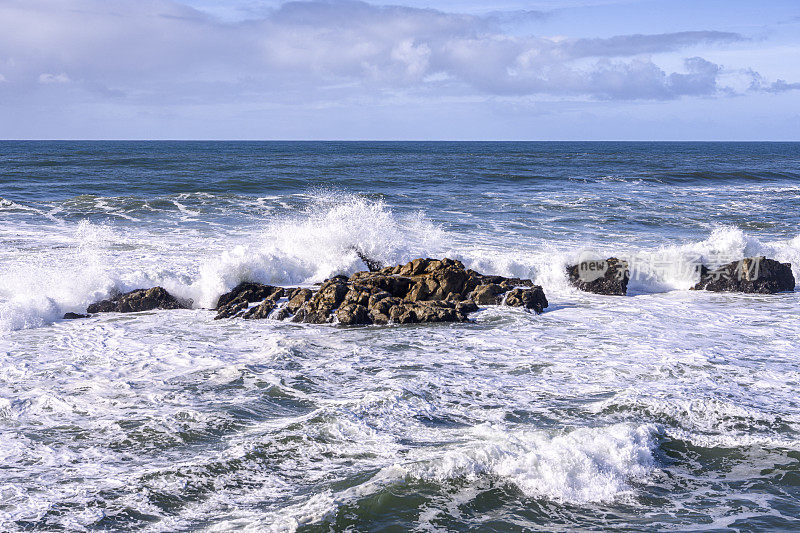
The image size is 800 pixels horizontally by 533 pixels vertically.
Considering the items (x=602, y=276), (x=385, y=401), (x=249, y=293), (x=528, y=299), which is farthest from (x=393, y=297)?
(x=602, y=276)

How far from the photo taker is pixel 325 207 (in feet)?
79.3

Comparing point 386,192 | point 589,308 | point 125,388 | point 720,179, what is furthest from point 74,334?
point 720,179

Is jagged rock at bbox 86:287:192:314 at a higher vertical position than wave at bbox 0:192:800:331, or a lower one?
lower

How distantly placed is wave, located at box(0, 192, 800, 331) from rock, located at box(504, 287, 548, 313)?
156cm

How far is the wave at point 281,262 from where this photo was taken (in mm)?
10977

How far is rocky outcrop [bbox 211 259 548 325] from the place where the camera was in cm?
986

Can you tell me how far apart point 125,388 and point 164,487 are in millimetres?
2399

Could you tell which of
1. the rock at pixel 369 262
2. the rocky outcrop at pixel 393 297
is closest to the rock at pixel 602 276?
the rocky outcrop at pixel 393 297

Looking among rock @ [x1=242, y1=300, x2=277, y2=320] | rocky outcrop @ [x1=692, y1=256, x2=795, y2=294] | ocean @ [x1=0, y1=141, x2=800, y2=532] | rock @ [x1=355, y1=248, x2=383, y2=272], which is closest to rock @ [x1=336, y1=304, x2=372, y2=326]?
ocean @ [x1=0, y1=141, x2=800, y2=532]

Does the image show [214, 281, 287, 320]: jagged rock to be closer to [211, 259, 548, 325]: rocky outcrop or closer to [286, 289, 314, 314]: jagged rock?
[211, 259, 548, 325]: rocky outcrop

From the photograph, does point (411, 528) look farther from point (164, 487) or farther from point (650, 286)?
point (650, 286)

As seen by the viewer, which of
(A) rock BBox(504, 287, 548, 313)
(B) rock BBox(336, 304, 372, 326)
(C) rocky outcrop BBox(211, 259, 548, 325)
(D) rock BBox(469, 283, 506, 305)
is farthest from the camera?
(D) rock BBox(469, 283, 506, 305)

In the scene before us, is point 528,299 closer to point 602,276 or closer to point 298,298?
point 602,276

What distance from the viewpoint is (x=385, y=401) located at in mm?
6523
